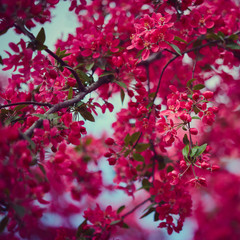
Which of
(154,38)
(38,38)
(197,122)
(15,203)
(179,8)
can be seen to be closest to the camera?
(15,203)

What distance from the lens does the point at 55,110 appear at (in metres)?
1.15

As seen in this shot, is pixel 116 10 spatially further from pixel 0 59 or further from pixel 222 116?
pixel 222 116

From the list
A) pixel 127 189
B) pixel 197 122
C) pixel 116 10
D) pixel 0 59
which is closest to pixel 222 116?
pixel 197 122

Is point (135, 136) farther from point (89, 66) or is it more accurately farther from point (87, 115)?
point (89, 66)

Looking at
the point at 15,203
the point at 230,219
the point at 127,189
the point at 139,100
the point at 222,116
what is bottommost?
the point at 230,219

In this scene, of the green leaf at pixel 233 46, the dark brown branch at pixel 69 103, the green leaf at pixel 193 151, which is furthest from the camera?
the green leaf at pixel 233 46

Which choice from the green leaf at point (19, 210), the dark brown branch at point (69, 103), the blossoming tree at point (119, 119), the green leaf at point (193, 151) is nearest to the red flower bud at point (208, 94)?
the blossoming tree at point (119, 119)

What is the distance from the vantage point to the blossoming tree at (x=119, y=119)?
896mm

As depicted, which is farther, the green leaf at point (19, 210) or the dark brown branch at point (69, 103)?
the dark brown branch at point (69, 103)

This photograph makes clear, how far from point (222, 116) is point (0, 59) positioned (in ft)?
7.29

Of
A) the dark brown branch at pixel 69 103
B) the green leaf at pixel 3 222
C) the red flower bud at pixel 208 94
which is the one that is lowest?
the green leaf at pixel 3 222

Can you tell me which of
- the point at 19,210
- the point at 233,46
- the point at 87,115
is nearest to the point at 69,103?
the point at 87,115

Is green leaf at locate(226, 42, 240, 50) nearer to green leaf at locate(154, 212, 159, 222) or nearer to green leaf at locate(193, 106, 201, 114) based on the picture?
green leaf at locate(193, 106, 201, 114)

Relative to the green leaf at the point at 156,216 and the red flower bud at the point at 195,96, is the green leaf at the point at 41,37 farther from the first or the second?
the green leaf at the point at 156,216
